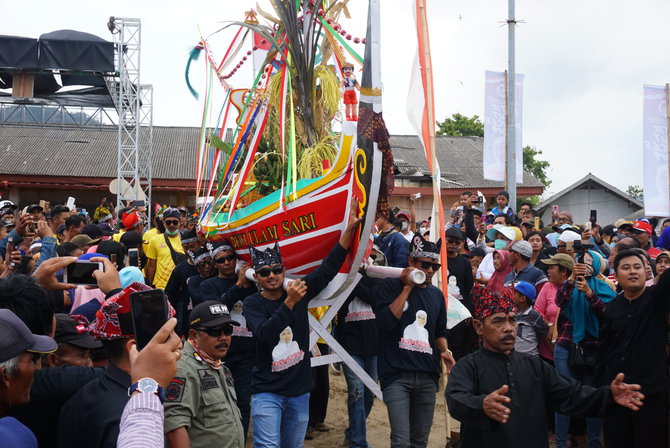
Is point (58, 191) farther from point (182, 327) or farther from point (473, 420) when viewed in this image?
point (473, 420)

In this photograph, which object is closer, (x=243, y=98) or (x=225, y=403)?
(x=225, y=403)

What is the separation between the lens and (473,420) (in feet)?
10.7

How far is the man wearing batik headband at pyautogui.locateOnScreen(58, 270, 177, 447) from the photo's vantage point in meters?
2.52

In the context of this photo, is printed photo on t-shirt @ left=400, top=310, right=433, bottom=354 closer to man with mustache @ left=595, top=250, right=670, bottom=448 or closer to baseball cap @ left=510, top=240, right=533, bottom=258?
man with mustache @ left=595, top=250, right=670, bottom=448

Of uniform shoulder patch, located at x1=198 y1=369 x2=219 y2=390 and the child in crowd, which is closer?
uniform shoulder patch, located at x1=198 y1=369 x2=219 y2=390

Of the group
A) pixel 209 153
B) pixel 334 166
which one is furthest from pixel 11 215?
pixel 334 166

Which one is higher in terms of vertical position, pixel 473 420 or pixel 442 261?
pixel 442 261

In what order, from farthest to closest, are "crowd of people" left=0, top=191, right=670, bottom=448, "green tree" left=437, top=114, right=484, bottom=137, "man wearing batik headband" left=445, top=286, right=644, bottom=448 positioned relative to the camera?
"green tree" left=437, top=114, right=484, bottom=137, "man wearing batik headband" left=445, top=286, right=644, bottom=448, "crowd of people" left=0, top=191, right=670, bottom=448

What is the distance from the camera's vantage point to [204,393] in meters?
3.28

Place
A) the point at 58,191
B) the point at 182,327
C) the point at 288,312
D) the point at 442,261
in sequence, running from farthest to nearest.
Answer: the point at 58,191 → the point at 182,327 → the point at 442,261 → the point at 288,312

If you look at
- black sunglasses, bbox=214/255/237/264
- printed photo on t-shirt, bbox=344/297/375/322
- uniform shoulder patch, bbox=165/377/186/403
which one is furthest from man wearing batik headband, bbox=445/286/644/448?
black sunglasses, bbox=214/255/237/264

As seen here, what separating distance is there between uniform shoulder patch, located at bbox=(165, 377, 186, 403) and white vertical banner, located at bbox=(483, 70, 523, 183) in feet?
34.2

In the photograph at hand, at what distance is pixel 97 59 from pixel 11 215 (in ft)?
51.3

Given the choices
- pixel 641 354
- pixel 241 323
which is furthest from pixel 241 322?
pixel 641 354
